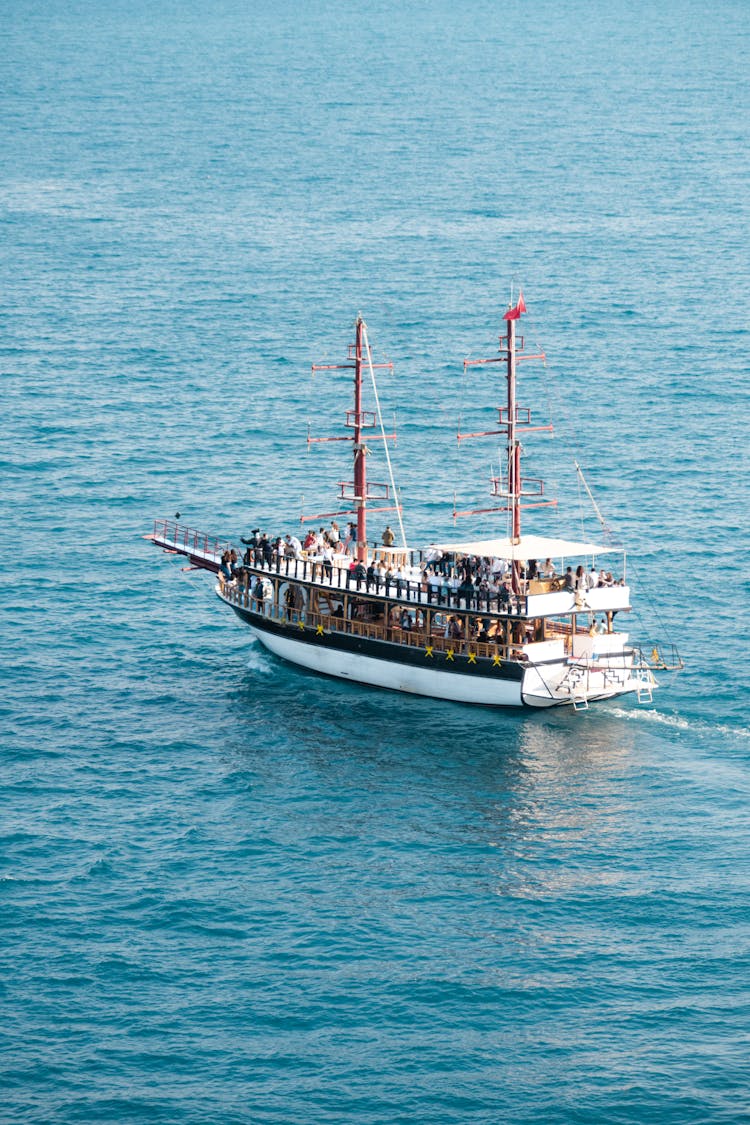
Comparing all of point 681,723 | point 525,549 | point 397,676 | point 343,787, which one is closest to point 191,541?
point 397,676

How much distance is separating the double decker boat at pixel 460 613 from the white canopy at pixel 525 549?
9 centimetres

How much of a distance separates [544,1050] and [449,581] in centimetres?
3326

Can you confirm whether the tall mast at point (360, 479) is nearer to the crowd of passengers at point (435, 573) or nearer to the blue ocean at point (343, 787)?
the crowd of passengers at point (435, 573)

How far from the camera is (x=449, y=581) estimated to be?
96938 mm

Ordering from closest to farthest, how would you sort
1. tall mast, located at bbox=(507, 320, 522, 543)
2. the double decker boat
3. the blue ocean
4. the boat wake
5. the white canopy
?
the blue ocean
the boat wake
the double decker boat
the white canopy
tall mast, located at bbox=(507, 320, 522, 543)

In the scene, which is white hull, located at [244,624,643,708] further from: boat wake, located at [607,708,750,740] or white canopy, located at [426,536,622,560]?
white canopy, located at [426,536,622,560]

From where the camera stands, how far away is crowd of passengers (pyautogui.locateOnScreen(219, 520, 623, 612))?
9531 centimetres

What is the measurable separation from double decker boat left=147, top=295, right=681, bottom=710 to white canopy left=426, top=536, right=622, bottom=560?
0.30 feet

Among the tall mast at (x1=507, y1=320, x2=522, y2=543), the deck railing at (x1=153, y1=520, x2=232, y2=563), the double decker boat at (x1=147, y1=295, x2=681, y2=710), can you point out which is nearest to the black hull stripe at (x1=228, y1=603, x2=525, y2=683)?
the double decker boat at (x1=147, y1=295, x2=681, y2=710)

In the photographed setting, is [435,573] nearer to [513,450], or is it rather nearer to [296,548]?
[513,450]

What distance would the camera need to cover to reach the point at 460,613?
9525 cm

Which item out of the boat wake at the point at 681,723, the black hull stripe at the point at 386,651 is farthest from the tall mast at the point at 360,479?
the boat wake at the point at 681,723

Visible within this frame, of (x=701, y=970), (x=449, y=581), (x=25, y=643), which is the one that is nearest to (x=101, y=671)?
(x=25, y=643)

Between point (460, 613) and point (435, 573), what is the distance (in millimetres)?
3804
